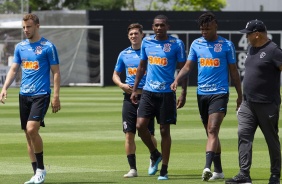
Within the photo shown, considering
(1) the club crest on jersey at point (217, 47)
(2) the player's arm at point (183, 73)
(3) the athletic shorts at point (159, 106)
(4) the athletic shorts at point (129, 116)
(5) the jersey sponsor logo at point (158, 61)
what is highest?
(1) the club crest on jersey at point (217, 47)

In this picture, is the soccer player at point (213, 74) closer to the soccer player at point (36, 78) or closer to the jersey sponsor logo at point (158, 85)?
the jersey sponsor logo at point (158, 85)

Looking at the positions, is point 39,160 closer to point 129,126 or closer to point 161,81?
point 129,126

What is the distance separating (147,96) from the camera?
13320 millimetres

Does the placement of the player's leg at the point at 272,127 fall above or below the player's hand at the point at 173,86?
below

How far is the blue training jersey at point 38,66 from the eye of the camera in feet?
41.1

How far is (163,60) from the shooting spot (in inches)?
520

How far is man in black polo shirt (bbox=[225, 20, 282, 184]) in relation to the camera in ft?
38.4

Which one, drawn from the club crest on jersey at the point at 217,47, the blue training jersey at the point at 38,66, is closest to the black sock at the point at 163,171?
the club crest on jersey at the point at 217,47

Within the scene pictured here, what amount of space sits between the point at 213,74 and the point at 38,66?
2.26m

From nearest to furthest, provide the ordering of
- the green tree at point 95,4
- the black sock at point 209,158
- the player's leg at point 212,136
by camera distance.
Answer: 1. the black sock at point 209,158
2. the player's leg at point 212,136
3. the green tree at point 95,4

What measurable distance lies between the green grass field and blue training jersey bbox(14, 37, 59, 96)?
1188mm

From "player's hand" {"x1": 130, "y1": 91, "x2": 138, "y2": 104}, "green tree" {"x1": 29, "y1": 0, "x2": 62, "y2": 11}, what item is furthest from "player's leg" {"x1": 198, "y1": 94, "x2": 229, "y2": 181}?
"green tree" {"x1": 29, "y1": 0, "x2": 62, "y2": 11}

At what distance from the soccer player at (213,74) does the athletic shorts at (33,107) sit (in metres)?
1.70

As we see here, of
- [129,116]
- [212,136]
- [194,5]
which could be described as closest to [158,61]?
[129,116]
